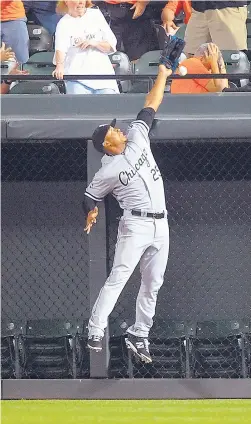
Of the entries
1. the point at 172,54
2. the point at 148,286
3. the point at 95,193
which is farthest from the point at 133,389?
the point at 172,54

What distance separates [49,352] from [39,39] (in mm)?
3047

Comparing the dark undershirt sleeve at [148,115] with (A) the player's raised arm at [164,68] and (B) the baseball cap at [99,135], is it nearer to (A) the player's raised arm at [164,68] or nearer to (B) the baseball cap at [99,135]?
(A) the player's raised arm at [164,68]

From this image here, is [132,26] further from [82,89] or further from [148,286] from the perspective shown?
[148,286]

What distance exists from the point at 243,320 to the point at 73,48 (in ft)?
9.73

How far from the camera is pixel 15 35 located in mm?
8336

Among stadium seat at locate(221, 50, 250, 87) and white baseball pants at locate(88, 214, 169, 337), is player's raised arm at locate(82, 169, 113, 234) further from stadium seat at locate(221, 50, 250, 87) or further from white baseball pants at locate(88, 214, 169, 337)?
stadium seat at locate(221, 50, 250, 87)

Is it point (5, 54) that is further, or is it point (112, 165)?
point (5, 54)

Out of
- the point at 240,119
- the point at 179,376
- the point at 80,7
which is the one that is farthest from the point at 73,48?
the point at 179,376

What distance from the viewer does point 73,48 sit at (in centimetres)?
789

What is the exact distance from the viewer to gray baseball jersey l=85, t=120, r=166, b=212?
755 cm

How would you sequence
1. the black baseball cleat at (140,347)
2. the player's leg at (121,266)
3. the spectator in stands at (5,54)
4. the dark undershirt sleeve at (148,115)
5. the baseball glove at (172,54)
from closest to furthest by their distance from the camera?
the baseball glove at (172,54) < the dark undershirt sleeve at (148,115) < the player's leg at (121,266) < the black baseball cleat at (140,347) < the spectator in stands at (5,54)

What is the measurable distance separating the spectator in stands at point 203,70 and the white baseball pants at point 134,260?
125 cm

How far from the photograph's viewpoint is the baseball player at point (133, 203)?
7.53 meters
